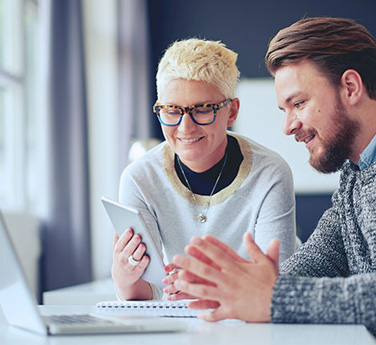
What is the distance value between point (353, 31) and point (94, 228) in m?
3.06

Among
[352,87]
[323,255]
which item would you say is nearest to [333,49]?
[352,87]

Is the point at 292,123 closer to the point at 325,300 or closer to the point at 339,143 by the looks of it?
the point at 339,143

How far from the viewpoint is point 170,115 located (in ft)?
5.91

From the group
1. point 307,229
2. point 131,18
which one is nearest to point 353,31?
point 131,18

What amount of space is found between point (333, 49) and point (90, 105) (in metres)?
3.09

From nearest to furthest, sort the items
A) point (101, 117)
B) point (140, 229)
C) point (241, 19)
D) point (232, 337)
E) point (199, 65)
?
point (232, 337), point (140, 229), point (199, 65), point (101, 117), point (241, 19)

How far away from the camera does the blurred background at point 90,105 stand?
3715 millimetres

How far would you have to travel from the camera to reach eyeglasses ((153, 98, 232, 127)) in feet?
5.84

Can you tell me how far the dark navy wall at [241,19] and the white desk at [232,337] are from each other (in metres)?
4.70

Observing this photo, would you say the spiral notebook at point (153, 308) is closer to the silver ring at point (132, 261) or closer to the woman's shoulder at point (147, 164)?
the silver ring at point (132, 261)

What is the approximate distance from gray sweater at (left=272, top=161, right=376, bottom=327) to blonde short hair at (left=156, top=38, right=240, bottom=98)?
487 mm

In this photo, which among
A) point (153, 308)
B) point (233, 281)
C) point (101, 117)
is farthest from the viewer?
point (101, 117)

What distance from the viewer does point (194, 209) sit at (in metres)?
1.88

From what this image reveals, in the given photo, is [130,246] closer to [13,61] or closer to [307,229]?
[13,61]
